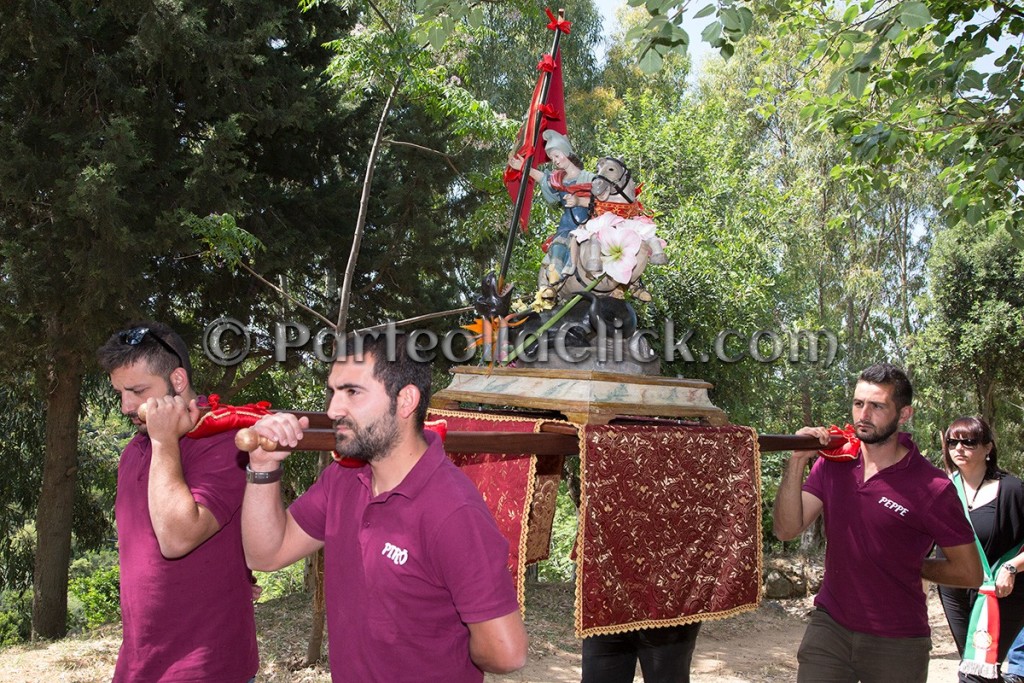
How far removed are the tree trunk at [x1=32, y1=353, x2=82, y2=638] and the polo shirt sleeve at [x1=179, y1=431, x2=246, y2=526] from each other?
7924 mm

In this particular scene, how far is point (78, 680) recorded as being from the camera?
6.89 m

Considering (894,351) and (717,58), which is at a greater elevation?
(717,58)

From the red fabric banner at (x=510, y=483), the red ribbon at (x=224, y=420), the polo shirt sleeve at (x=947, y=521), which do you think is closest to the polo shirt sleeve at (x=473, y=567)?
the red ribbon at (x=224, y=420)

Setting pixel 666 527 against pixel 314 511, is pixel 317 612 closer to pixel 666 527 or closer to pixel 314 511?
pixel 666 527

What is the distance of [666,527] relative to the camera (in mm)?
3467

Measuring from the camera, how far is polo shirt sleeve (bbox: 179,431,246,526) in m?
2.40

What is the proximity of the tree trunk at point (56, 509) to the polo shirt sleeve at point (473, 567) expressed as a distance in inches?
349

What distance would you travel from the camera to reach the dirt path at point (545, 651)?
723 centimetres

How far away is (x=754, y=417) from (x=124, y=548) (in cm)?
1498

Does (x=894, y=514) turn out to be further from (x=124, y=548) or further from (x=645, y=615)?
(x=124, y=548)

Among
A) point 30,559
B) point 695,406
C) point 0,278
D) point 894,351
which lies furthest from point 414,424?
point 894,351

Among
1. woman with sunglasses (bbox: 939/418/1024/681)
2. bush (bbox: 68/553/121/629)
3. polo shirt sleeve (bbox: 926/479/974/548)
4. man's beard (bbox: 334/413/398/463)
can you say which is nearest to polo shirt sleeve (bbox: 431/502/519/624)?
man's beard (bbox: 334/413/398/463)

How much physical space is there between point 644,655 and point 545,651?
4846 mm

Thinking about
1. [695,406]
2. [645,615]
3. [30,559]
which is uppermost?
[695,406]
